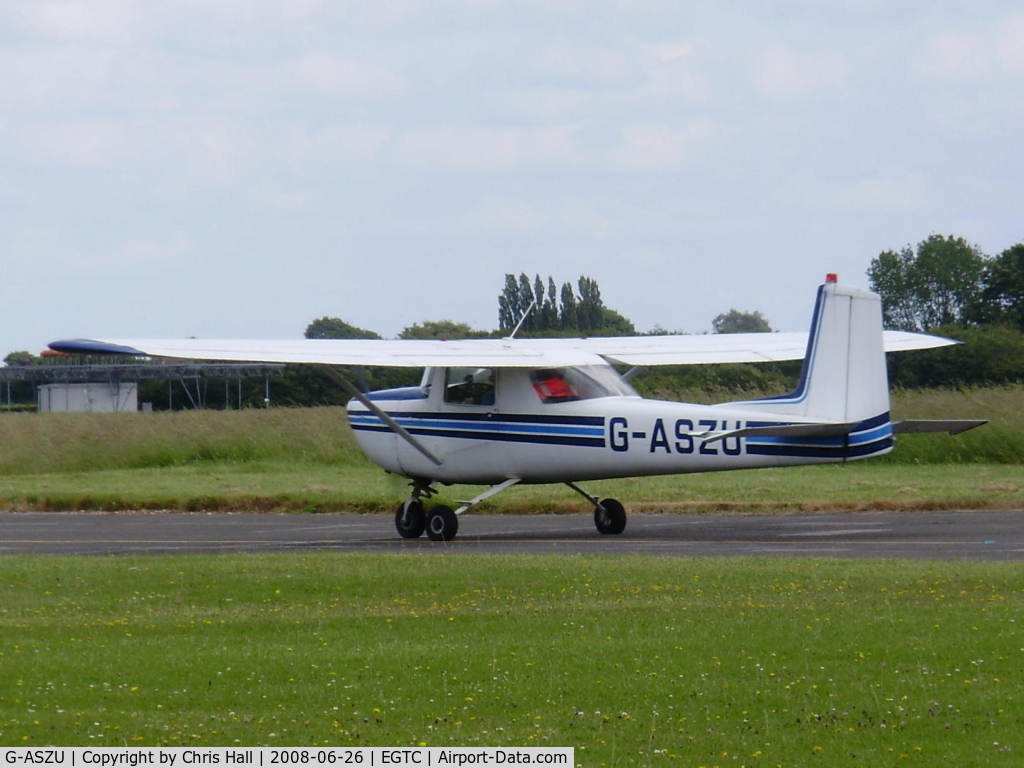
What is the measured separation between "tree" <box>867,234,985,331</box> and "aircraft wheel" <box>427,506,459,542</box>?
71.7 m

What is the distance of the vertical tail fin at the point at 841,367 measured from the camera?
55.3 feet

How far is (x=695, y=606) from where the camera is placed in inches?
423

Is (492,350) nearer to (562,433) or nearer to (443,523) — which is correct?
(562,433)

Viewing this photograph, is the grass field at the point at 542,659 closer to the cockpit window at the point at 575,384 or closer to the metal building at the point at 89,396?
the cockpit window at the point at 575,384

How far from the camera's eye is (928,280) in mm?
90312

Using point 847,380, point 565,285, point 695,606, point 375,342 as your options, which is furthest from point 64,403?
point 695,606

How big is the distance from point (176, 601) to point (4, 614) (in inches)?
50.5

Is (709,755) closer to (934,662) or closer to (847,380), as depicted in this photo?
(934,662)

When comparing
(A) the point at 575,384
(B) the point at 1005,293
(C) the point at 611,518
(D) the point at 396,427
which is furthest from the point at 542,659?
(B) the point at 1005,293

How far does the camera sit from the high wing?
55.7ft

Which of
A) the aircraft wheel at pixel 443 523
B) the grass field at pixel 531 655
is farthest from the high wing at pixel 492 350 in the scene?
the grass field at pixel 531 655

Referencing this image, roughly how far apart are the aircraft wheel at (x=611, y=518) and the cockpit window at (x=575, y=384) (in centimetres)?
143

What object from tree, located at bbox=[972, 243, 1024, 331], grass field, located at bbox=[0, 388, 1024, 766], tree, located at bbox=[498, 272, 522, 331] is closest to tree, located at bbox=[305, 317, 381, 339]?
tree, located at bbox=[498, 272, 522, 331]

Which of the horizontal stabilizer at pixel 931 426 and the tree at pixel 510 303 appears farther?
the tree at pixel 510 303
